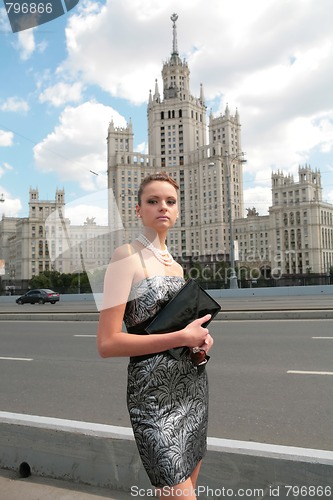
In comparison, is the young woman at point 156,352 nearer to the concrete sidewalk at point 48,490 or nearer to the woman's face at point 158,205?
the woman's face at point 158,205

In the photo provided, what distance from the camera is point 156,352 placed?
152cm

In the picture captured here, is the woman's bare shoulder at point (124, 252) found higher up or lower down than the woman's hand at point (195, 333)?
higher up

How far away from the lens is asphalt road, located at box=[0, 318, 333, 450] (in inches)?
157

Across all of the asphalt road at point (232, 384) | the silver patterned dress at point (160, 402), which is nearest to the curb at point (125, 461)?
the asphalt road at point (232, 384)

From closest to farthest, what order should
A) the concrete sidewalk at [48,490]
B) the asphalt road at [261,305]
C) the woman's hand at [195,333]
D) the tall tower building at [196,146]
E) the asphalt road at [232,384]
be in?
the woman's hand at [195,333] < the concrete sidewalk at [48,490] < the asphalt road at [232,384] < the asphalt road at [261,305] < the tall tower building at [196,146]

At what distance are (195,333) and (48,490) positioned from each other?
2.12 m

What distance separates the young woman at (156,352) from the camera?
1.50 meters

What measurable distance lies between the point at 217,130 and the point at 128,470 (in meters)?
130

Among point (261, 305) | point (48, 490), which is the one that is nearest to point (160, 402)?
point (48, 490)

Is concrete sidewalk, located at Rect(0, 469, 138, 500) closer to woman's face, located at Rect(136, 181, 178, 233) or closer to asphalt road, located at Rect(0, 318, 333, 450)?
asphalt road, located at Rect(0, 318, 333, 450)

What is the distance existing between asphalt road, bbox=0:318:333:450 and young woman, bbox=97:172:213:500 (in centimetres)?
231

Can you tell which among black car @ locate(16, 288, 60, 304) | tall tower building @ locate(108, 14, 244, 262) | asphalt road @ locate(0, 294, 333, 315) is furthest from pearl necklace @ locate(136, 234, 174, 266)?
tall tower building @ locate(108, 14, 244, 262)

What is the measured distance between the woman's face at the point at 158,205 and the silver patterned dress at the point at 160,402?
220 millimetres

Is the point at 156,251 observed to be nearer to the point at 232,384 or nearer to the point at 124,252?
the point at 124,252
